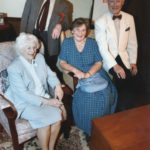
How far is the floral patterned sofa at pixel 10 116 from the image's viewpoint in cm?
209

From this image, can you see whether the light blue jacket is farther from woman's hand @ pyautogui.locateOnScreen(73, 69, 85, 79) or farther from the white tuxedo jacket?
the white tuxedo jacket

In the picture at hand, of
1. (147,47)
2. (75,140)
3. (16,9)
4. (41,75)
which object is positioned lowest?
(75,140)

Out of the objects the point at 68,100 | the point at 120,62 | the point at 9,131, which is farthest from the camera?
the point at 120,62

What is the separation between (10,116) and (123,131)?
2.86 feet

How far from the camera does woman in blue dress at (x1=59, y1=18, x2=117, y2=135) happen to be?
2.51 m

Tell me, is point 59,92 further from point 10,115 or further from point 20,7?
point 20,7

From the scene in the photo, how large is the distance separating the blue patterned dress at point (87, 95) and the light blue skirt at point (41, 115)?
338 mm

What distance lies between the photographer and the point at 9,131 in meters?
2.21

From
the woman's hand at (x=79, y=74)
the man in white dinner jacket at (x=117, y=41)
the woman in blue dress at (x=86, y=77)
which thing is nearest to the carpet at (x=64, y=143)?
the woman in blue dress at (x=86, y=77)

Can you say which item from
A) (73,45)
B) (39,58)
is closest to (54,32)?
(73,45)

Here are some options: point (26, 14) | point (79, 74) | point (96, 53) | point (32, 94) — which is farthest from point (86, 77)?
point (26, 14)

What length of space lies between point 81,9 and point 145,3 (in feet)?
2.58

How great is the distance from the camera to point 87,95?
2.52m

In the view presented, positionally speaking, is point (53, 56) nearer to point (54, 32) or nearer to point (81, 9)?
point (54, 32)
